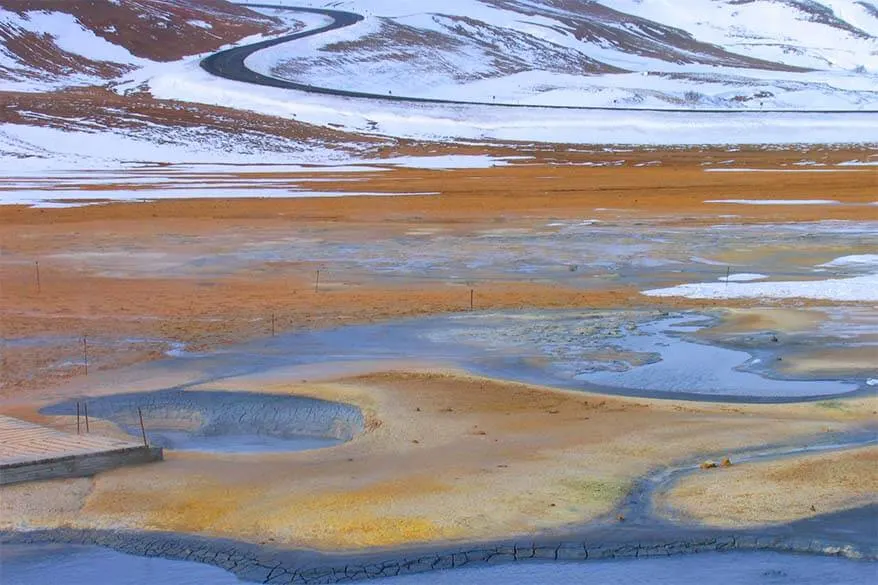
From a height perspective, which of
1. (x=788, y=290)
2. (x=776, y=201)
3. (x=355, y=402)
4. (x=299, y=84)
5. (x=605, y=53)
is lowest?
(x=299, y=84)

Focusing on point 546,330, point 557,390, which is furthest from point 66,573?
point 546,330

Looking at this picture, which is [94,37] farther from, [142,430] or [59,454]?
[59,454]

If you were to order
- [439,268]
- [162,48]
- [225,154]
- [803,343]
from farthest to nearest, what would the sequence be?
1. [162,48]
2. [225,154]
3. [439,268]
4. [803,343]

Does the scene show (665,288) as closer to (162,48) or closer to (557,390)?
(557,390)

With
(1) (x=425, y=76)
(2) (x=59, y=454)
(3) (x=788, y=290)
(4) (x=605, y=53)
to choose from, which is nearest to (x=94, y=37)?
(1) (x=425, y=76)

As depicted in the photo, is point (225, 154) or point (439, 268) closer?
point (439, 268)

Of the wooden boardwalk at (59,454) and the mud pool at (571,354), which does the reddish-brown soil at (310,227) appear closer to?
the mud pool at (571,354)

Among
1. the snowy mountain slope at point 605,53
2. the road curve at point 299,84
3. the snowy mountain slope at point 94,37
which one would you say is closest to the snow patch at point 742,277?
the road curve at point 299,84
